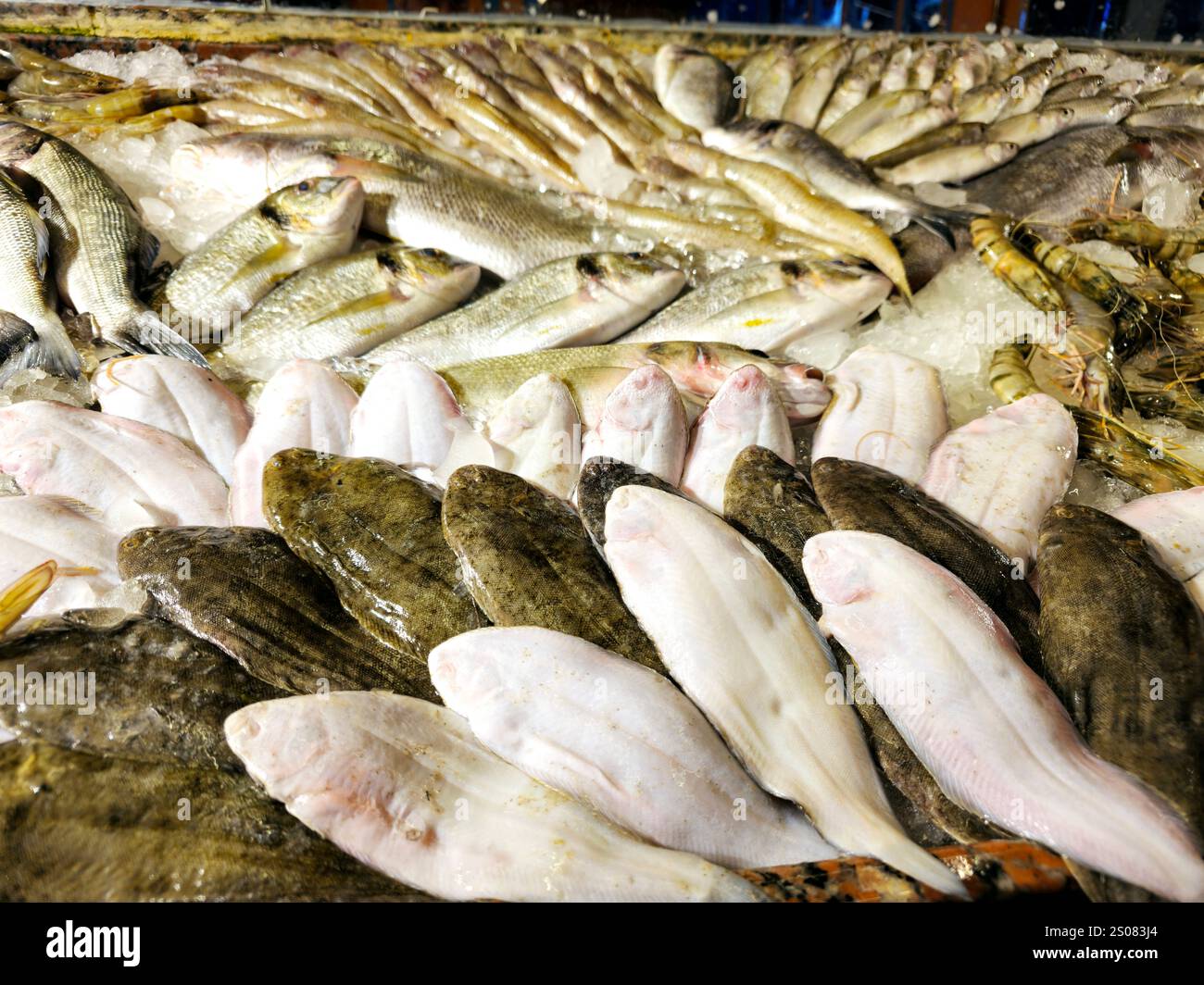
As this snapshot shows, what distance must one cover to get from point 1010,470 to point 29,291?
393 centimetres

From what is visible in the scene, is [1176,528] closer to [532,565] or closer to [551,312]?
[532,565]

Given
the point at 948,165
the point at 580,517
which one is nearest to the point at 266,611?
the point at 580,517

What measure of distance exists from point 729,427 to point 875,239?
6.68 ft

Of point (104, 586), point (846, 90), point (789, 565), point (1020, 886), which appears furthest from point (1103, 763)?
point (846, 90)

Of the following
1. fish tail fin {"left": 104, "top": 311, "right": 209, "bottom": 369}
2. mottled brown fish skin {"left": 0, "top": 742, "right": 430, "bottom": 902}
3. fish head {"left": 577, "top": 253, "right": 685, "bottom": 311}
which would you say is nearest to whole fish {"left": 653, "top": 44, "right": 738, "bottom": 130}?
fish head {"left": 577, "top": 253, "right": 685, "bottom": 311}

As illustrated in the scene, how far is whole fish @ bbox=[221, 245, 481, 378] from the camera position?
11.7 feet

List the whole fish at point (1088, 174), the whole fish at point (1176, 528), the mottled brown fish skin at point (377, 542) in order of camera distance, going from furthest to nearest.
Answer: the whole fish at point (1088, 174), the whole fish at point (1176, 528), the mottled brown fish skin at point (377, 542)

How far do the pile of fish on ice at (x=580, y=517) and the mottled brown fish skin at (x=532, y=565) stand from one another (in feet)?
0.04

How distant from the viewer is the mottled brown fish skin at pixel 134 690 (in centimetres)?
175

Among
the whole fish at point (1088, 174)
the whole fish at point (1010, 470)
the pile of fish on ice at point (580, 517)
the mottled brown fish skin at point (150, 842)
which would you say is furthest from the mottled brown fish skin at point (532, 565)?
the whole fish at point (1088, 174)

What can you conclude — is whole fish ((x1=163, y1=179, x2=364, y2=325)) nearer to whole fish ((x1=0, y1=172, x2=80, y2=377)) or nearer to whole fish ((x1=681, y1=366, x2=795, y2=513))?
whole fish ((x1=0, y1=172, x2=80, y2=377))

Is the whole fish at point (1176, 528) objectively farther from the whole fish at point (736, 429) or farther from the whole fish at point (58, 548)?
the whole fish at point (58, 548)
